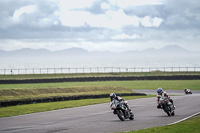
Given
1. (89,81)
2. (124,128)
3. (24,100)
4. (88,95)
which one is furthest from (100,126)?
(89,81)

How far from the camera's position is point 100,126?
17.5 metres

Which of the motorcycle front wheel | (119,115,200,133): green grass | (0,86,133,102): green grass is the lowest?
(119,115,200,133): green grass

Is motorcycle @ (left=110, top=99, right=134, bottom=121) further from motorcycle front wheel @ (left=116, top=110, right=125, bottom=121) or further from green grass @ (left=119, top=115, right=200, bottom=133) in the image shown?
green grass @ (left=119, top=115, right=200, bottom=133)

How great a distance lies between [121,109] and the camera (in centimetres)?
2014

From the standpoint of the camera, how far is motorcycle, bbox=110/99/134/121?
1995 centimetres

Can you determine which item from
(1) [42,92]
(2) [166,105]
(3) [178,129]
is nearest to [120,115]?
(2) [166,105]

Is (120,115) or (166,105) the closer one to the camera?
(120,115)

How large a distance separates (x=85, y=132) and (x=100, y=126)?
2.10 meters

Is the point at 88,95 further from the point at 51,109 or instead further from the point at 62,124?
the point at 62,124

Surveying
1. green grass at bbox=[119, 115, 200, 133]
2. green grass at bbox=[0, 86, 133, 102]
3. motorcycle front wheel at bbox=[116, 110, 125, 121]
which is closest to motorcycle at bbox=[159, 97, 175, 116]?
motorcycle front wheel at bbox=[116, 110, 125, 121]

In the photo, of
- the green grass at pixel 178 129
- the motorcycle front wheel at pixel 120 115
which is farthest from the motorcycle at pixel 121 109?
the green grass at pixel 178 129

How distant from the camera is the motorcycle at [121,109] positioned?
65.5 ft

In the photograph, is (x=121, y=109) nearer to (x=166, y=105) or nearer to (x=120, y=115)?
(x=120, y=115)

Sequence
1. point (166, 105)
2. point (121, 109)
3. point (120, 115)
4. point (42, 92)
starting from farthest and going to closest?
1. point (42, 92)
2. point (166, 105)
3. point (121, 109)
4. point (120, 115)
